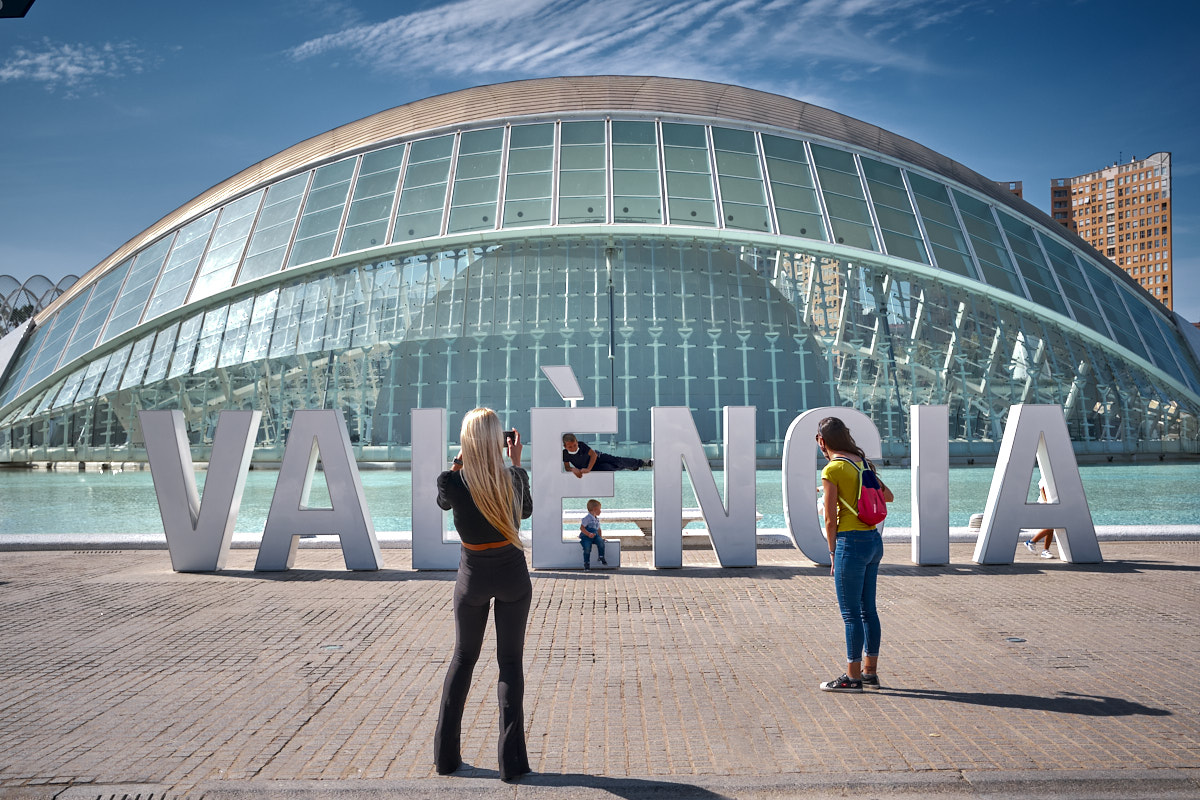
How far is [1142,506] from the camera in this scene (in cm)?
1778

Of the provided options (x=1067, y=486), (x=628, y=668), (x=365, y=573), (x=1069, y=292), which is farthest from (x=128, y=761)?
(x=1069, y=292)

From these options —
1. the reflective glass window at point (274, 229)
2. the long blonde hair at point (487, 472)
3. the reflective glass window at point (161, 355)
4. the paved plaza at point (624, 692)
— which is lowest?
the paved plaza at point (624, 692)

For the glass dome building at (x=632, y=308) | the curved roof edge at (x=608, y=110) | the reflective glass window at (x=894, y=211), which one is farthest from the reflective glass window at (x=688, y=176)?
the reflective glass window at (x=894, y=211)

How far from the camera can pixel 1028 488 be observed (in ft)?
35.4

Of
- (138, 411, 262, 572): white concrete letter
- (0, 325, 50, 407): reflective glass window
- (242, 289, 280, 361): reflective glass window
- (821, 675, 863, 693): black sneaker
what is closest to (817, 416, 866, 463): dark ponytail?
(821, 675, 863, 693): black sneaker

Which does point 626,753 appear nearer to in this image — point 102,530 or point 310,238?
point 102,530

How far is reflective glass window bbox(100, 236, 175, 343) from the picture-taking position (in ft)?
99.7

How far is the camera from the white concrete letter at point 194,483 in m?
10.9

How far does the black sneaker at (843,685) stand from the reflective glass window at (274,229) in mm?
25729

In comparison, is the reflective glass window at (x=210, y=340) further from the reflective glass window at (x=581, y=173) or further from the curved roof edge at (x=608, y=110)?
the reflective glass window at (x=581, y=173)

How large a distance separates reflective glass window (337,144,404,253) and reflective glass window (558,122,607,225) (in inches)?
214

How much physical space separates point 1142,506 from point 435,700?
1678cm

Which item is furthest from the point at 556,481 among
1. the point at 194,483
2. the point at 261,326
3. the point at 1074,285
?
the point at 1074,285

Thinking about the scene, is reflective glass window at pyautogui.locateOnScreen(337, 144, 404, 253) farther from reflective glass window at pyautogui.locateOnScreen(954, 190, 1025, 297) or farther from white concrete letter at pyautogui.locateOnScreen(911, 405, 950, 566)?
white concrete letter at pyautogui.locateOnScreen(911, 405, 950, 566)
